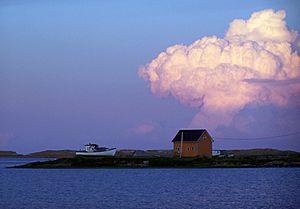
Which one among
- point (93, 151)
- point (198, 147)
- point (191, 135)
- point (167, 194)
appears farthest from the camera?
point (93, 151)

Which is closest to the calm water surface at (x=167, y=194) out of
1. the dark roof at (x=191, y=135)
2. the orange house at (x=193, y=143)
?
the orange house at (x=193, y=143)

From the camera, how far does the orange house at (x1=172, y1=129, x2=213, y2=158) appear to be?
8769 cm

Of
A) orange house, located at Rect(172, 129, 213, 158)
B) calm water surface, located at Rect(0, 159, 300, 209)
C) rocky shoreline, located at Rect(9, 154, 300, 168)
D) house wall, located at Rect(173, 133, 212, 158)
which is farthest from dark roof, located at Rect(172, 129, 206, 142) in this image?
calm water surface, located at Rect(0, 159, 300, 209)

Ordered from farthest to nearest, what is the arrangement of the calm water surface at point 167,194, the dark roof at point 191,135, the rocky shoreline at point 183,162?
the dark roof at point 191,135 → the rocky shoreline at point 183,162 → the calm water surface at point 167,194

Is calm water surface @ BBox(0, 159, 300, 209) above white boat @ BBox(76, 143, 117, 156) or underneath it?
underneath

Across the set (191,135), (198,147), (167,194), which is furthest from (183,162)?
(167,194)

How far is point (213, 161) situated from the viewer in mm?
86938

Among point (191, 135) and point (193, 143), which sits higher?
point (191, 135)

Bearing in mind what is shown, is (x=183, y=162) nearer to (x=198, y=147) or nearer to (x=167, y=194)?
(x=198, y=147)

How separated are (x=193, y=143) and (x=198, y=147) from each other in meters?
1.01

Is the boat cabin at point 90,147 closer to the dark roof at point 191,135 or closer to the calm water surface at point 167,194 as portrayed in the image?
the dark roof at point 191,135

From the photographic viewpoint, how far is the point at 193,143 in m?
87.6

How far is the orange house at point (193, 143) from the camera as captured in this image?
288ft

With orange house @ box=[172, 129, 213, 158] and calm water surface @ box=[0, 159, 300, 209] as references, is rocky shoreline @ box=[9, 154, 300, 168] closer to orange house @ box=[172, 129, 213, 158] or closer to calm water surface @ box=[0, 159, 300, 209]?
orange house @ box=[172, 129, 213, 158]
